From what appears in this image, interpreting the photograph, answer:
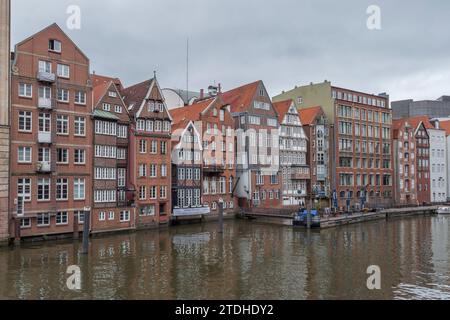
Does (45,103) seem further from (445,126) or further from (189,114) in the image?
(445,126)

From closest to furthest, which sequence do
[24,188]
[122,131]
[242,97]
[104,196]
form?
[24,188]
[104,196]
[122,131]
[242,97]

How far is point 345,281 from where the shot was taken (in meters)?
29.2

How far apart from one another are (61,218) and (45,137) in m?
8.85

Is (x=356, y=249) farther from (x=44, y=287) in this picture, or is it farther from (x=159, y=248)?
(x=44, y=287)

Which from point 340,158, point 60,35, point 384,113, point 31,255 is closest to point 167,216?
point 31,255

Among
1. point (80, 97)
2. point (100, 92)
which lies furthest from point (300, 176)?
point (80, 97)

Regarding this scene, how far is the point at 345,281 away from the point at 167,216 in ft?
107

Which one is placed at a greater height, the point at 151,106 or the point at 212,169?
the point at 151,106

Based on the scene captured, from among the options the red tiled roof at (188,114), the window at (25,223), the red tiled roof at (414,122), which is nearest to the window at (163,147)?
the red tiled roof at (188,114)

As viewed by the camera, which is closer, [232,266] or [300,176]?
[232,266]

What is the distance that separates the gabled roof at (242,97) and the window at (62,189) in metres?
34.6

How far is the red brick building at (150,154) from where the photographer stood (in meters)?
54.6

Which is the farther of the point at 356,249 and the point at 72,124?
the point at 72,124

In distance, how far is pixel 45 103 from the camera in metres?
44.4
